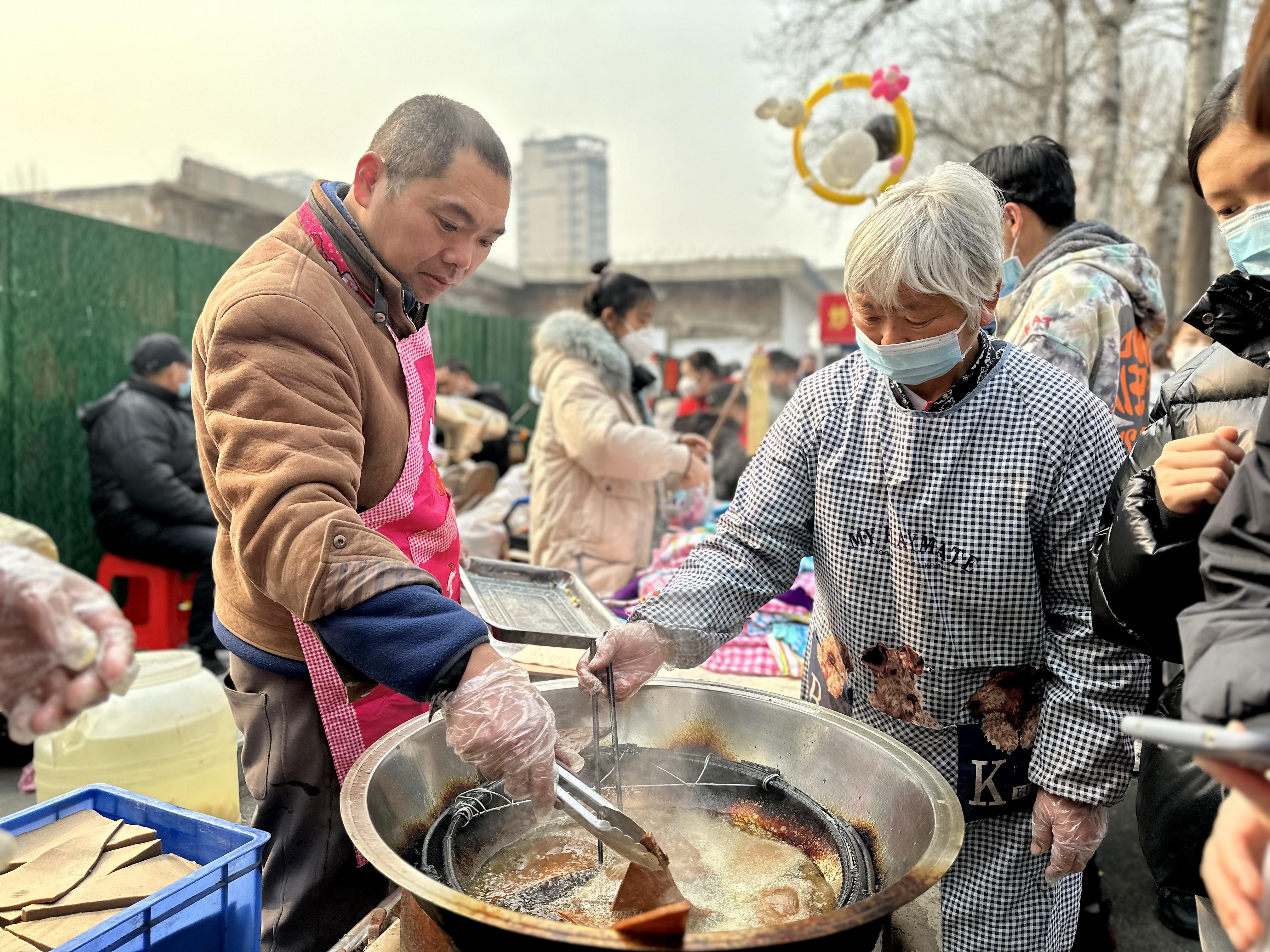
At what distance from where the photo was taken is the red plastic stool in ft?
17.6

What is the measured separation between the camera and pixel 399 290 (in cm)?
177

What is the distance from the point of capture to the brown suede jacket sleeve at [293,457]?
135cm

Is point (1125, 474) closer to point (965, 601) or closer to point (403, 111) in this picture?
point (965, 601)

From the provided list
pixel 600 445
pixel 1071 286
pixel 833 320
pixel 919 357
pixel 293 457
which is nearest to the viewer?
pixel 293 457

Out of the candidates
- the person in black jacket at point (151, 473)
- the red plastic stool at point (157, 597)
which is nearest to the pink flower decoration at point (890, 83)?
the person in black jacket at point (151, 473)

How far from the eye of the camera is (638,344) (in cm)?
448

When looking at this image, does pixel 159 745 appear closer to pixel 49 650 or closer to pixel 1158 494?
pixel 49 650

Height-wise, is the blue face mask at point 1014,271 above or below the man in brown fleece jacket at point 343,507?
above

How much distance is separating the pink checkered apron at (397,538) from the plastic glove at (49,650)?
0.76 m

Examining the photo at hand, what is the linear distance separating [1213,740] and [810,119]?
4.44 meters

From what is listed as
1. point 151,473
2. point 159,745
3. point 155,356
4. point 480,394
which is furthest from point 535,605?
point 480,394

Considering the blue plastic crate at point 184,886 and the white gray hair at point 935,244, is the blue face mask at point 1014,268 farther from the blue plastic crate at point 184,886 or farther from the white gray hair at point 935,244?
the blue plastic crate at point 184,886

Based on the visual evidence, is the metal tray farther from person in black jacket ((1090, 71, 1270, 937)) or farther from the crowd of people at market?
person in black jacket ((1090, 71, 1270, 937))

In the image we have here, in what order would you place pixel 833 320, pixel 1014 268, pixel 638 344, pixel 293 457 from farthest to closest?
pixel 833 320
pixel 638 344
pixel 1014 268
pixel 293 457
